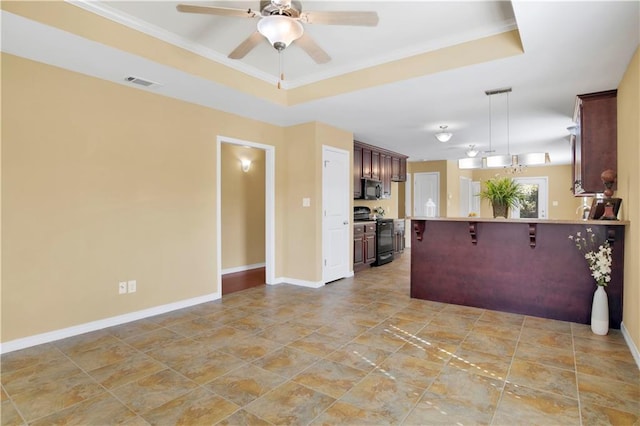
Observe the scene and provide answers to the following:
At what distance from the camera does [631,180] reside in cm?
292

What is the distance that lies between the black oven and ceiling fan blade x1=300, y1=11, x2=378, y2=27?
15.7ft

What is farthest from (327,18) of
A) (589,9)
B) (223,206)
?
(223,206)

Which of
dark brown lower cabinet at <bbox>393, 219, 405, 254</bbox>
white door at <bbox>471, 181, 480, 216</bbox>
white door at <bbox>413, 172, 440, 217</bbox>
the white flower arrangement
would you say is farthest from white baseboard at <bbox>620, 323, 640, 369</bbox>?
white door at <bbox>471, 181, 480, 216</bbox>

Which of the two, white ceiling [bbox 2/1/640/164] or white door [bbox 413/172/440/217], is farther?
white door [bbox 413/172/440/217]

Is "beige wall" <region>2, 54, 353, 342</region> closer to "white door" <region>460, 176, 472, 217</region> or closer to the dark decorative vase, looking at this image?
the dark decorative vase

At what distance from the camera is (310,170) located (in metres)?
5.11

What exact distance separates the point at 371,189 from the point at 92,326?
200 inches

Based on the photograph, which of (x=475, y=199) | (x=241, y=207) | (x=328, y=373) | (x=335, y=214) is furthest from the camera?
(x=475, y=199)

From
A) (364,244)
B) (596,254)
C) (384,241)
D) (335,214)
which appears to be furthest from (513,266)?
(384,241)

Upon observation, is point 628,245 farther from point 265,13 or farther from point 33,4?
point 33,4

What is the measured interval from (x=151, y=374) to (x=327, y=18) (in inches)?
107

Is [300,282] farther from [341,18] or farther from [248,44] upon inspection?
[341,18]

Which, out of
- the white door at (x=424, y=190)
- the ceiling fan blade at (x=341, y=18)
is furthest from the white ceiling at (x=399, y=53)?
the white door at (x=424, y=190)

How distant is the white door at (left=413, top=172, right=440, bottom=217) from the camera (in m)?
9.26
